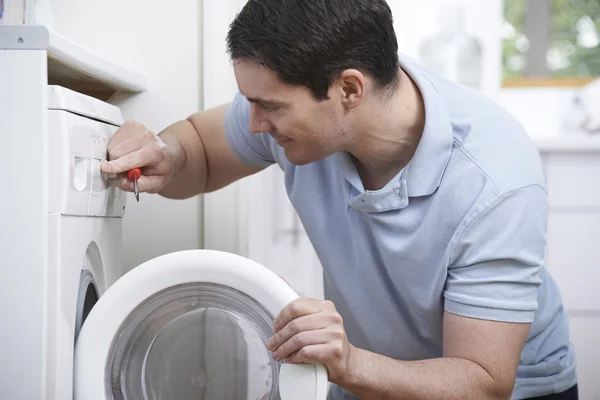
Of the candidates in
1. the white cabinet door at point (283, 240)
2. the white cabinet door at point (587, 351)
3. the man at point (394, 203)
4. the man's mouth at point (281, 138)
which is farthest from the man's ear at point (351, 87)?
the white cabinet door at point (587, 351)

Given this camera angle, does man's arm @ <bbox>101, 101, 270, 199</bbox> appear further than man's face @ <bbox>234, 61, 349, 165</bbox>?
Yes

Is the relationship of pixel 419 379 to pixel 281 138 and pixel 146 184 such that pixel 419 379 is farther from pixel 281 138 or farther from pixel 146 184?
pixel 146 184

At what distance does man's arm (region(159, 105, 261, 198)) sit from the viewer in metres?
1.52

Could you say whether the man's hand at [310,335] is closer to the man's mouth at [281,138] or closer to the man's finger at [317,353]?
the man's finger at [317,353]

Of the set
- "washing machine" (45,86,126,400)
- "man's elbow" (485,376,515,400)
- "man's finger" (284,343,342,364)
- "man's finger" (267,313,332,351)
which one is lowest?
"man's elbow" (485,376,515,400)

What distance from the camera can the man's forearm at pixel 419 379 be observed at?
3.68 ft

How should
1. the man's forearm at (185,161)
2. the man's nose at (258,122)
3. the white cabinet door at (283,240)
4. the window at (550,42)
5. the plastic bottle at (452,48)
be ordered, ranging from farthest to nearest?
the window at (550,42), the plastic bottle at (452,48), the white cabinet door at (283,240), the man's forearm at (185,161), the man's nose at (258,122)

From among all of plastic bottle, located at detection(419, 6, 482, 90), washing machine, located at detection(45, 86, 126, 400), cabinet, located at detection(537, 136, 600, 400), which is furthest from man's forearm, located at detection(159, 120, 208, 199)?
plastic bottle, located at detection(419, 6, 482, 90)

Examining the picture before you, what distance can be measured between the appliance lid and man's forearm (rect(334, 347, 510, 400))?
21.6 inches

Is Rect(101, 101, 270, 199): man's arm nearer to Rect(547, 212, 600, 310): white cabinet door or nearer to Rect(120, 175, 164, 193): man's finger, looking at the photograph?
Rect(120, 175, 164, 193): man's finger

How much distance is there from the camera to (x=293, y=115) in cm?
121

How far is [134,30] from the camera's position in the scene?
1.76 metres

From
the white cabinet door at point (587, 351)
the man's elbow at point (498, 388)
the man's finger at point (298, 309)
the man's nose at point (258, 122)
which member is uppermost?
the man's nose at point (258, 122)

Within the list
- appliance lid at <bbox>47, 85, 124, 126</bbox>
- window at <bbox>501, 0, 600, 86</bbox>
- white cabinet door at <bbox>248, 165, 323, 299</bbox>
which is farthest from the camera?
window at <bbox>501, 0, 600, 86</bbox>
